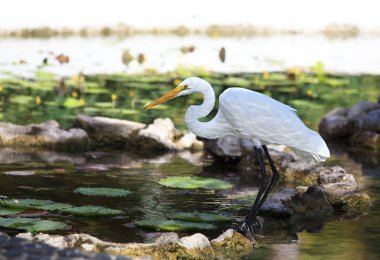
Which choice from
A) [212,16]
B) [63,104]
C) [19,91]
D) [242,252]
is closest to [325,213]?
[242,252]

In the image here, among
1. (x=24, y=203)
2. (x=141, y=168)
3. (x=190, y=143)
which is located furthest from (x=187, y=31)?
(x=24, y=203)

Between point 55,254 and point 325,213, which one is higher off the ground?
point 55,254

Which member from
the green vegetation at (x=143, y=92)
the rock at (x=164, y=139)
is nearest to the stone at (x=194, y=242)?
the rock at (x=164, y=139)

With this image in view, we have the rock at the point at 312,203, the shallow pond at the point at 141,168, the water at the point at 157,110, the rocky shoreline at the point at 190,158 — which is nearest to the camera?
the rocky shoreline at the point at 190,158

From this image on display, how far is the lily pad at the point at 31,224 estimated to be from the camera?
358 inches

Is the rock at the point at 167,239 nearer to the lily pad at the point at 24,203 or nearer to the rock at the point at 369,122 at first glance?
the lily pad at the point at 24,203

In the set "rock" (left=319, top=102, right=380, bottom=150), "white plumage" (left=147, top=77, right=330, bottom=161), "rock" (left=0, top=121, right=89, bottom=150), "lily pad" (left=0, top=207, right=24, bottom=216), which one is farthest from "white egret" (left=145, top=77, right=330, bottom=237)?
"rock" (left=319, top=102, right=380, bottom=150)

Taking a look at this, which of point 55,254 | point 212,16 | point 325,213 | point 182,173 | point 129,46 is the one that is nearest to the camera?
point 55,254

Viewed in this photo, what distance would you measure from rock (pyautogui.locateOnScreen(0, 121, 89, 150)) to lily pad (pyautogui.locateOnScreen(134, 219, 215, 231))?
459 centimetres

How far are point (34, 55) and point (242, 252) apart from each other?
1871cm

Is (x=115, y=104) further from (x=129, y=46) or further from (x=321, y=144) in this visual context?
(x=129, y=46)

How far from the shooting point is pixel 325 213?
10.6m

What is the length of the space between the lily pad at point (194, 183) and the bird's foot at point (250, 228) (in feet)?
5.65

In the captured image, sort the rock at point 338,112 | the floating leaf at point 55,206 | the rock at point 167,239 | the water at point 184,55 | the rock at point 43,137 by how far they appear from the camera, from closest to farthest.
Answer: the rock at point 167,239 → the floating leaf at point 55,206 → the rock at point 43,137 → the rock at point 338,112 → the water at point 184,55
